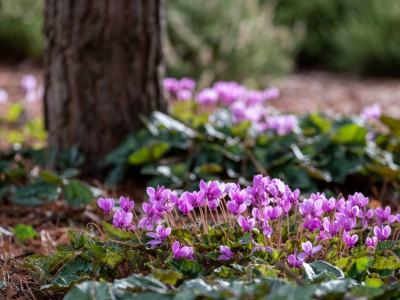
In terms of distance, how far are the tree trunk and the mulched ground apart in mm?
455

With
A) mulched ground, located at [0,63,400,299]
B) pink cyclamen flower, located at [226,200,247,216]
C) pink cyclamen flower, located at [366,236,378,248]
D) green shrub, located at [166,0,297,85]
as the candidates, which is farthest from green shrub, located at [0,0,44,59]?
pink cyclamen flower, located at [366,236,378,248]

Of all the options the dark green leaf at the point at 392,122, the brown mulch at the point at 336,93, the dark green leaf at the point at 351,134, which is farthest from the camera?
the brown mulch at the point at 336,93

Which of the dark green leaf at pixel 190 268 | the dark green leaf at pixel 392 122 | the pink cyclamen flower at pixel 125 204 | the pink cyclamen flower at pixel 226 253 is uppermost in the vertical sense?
the pink cyclamen flower at pixel 125 204

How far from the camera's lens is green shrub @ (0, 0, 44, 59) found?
8516 mm

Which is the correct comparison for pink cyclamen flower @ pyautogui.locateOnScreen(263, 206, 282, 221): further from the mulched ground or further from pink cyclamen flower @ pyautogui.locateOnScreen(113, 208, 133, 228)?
the mulched ground

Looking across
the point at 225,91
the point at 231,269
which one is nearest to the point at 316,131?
the point at 225,91

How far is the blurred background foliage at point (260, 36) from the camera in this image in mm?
7090

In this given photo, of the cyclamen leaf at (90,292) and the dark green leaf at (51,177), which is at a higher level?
the cyclamen leaf at (90,292)

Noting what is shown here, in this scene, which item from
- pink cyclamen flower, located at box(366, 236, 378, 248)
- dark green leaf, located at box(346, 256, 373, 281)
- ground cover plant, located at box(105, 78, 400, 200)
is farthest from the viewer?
ground cover plant, located at box(105, 78, 400, 200)

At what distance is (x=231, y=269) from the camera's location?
1739 millimetres

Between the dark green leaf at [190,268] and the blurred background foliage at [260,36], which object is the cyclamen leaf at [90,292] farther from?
the blurred background foliage at [260,36]

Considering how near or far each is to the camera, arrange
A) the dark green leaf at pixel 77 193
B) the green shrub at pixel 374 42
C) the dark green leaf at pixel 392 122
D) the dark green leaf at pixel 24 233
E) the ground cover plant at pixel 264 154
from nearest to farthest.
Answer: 1. the dark green leaf at pixel 24 233
2. the dark green leaf at pixel 77 193
3. the ground cover plant at pixel 264 154
4. the dark green leaf at pixel 392 122
5. the green shrub at pixel 374 42

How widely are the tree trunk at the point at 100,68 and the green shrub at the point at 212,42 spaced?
297 centimetres

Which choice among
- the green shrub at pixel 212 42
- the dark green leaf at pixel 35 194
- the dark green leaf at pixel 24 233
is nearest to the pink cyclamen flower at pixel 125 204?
the dark green leaf at pixel 24 233
